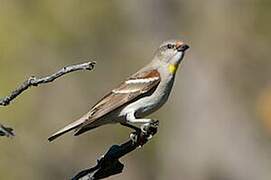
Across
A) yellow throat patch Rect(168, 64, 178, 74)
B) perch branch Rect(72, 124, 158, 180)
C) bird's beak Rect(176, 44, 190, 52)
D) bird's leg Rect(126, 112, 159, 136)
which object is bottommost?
perch branch Rect(72, 124, 158, 180)

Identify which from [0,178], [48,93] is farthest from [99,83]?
[0,178]

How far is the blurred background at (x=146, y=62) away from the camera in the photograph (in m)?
14.1

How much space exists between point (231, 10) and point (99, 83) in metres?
3.14

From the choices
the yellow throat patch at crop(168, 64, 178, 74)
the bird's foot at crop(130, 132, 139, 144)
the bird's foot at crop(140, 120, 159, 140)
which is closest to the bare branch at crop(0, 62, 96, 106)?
the bird's foot at crop(130, 132, 139, 144)

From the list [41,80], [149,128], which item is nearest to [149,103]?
[149,128]

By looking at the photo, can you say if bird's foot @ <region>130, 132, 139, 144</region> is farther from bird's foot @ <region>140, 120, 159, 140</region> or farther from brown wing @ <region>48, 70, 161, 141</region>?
brown wing @ <region>48, 70, 161, 141</region>

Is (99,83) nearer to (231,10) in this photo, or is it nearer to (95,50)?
(95,50)

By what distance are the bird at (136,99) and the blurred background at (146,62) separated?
668 centimetres

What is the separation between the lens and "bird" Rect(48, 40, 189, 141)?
552cm

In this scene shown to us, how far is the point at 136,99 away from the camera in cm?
585

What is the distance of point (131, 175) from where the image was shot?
547 inches

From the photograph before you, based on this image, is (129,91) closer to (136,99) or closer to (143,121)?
(136,99)

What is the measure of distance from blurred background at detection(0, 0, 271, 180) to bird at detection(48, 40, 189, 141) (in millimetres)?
6677

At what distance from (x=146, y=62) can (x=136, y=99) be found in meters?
10.3
